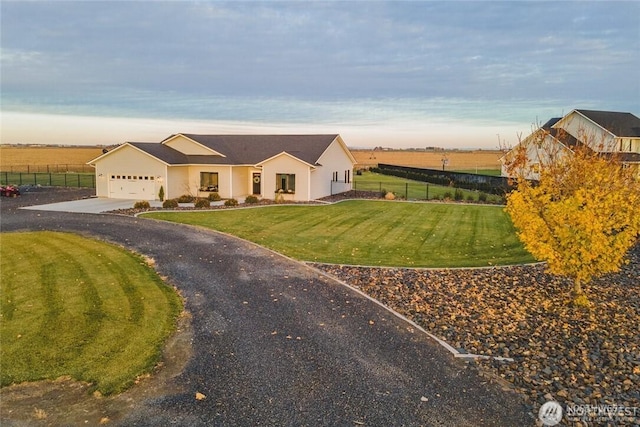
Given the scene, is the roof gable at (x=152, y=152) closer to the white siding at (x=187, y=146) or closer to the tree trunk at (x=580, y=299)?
the white siding at (x=187, y=146)

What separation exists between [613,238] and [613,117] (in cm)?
4457

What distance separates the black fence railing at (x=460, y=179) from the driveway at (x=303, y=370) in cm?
2506

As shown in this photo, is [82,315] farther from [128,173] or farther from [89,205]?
[128,173]

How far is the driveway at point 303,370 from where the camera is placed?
6.61m

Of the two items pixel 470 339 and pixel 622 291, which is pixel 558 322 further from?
pixel 622 291

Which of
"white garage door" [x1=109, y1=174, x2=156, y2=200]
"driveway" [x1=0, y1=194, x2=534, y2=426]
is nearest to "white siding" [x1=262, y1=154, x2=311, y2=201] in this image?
"white garage door" [x1=109, y1=174, x2=156, y2=200]

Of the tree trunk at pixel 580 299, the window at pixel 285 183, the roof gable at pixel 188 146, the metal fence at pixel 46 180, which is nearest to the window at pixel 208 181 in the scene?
the roof gable at pixel 188 146

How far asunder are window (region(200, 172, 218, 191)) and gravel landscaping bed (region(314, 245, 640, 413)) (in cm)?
2071

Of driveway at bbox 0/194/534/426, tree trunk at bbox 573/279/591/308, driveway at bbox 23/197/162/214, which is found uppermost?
driveway at bbox 23/197/162/214

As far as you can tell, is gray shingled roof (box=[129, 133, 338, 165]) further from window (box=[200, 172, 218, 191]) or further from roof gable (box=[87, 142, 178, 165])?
window (box=[200, 172, 218, 191])

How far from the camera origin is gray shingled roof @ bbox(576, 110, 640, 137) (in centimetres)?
4493

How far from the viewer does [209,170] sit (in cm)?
3325

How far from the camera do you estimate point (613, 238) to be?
10617 mm

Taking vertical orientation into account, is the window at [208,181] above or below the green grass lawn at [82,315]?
above
